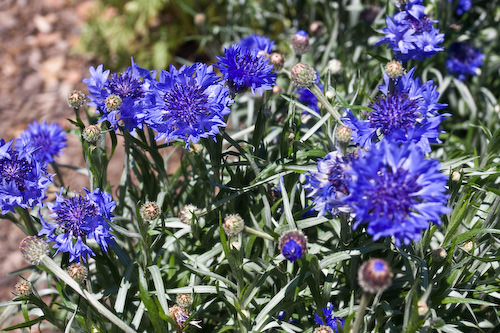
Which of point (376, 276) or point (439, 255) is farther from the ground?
point (376, 276)

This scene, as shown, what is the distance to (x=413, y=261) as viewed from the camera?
1.63m

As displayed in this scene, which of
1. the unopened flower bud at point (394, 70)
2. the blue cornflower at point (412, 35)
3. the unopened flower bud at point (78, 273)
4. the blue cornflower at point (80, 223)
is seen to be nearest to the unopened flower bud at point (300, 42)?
the blue cornflower at point (412, 35)

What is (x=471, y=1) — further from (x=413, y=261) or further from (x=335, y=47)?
(x=413, y=261)

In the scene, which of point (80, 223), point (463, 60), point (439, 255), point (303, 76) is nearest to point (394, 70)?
point (303, 76)

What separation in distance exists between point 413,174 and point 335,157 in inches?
10.3

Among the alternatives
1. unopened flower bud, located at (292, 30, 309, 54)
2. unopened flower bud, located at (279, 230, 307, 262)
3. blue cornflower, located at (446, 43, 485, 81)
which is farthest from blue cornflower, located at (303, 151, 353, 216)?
blue cornflower, located at (446, 43, 485, 81)

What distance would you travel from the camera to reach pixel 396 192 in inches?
47.6

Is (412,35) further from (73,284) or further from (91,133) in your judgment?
(73,284)

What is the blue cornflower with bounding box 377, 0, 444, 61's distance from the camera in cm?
185

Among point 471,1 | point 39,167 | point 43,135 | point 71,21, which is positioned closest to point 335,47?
point 471,1

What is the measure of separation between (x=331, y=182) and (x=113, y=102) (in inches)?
31.1

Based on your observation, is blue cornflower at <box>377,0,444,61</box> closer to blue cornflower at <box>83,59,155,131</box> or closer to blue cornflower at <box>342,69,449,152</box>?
blue cornflower at <box>342,69,449,152</box>

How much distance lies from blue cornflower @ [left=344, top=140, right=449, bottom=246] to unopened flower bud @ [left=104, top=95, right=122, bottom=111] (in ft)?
2.79

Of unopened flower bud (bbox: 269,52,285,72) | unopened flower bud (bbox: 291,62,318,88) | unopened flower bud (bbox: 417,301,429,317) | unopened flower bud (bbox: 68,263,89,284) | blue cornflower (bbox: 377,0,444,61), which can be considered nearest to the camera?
unopened flower bud (bbox: 417,301,429,317)
